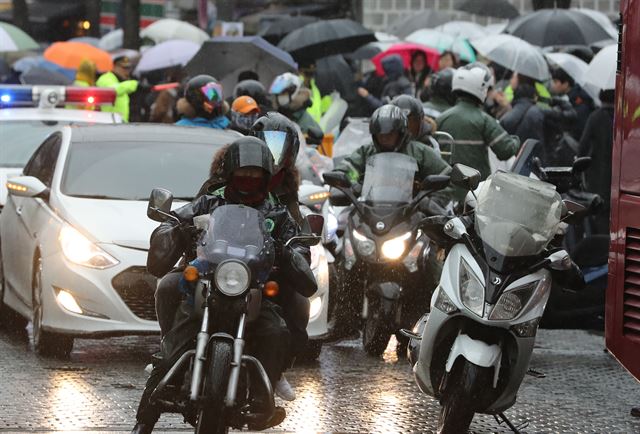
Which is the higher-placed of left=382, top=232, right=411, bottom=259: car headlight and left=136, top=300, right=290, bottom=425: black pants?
left=136, top=300, right=290, bottom=425: black pants

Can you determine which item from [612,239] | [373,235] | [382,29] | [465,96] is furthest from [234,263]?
[382,29]

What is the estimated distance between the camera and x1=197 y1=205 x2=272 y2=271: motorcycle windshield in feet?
22.4

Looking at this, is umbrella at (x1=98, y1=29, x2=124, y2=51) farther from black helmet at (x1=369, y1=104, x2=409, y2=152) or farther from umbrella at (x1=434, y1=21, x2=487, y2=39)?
black helmet at (x1=369, y1=104, x2=409, y2=152)

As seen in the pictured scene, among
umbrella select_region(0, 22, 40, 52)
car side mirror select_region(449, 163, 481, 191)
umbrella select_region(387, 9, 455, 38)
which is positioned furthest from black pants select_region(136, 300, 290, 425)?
umbrella select_region(387, 9, 455, 38)

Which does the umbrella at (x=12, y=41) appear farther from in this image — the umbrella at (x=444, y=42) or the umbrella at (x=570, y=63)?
the umbrella at (x=570, y=63)

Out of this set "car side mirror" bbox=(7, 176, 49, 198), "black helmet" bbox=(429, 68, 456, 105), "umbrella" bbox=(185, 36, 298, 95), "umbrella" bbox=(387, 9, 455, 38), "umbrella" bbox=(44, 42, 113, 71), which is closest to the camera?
"car side mirror" bbox=(7, 176, 49, 198)

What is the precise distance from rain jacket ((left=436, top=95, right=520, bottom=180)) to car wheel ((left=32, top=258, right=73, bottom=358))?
3.82 m

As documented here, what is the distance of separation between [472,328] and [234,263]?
165 cm

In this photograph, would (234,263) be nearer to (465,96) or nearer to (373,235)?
(373,235)

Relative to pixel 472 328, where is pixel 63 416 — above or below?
below

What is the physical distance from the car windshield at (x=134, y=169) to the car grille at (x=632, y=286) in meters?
4.29

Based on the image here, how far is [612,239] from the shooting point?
8086mm

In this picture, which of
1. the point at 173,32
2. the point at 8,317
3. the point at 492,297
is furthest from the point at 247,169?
the point at 173,32

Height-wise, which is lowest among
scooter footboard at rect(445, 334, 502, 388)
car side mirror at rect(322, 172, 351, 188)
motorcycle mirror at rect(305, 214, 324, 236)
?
car side mirror at rect(322, 172, 351, 188)
